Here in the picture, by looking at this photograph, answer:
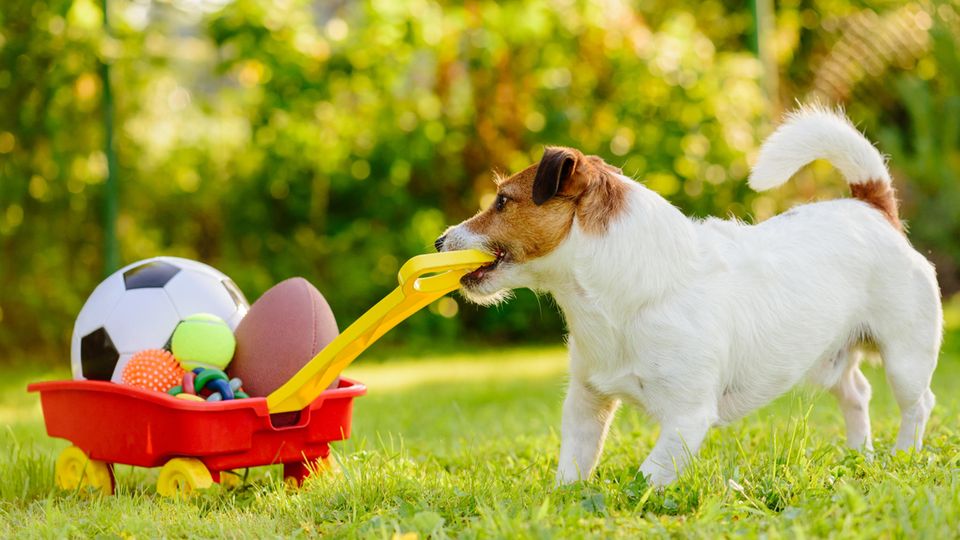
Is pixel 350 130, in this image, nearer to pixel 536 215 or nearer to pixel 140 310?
pixel 140 310

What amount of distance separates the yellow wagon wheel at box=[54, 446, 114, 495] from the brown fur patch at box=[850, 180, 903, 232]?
3.21m

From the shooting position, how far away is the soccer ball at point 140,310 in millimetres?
4168

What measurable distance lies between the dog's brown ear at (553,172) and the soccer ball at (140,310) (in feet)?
5.16

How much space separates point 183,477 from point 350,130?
6663 mm

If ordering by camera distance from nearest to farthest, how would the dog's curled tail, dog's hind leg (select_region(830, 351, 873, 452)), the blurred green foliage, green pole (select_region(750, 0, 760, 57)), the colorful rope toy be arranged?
the colorful rope toy
the dog's curled tail
dog's hind leg (select_region(830, 351, 873, 452))
the blurred green foliage
green pole (select_region(750, 0, 760, 57))

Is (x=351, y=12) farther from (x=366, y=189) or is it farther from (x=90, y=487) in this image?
(x=90, y=487)

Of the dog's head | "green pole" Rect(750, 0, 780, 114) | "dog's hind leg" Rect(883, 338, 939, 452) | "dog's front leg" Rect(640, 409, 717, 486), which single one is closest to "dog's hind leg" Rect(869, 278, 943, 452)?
"dog's hind leg" Rect(883, 338, 939, 452)

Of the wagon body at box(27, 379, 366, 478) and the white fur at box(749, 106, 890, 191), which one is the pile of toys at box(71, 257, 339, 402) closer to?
the wagon body at box(27, 379, 366, 478)

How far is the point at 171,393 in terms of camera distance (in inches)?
156

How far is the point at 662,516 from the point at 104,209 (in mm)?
7708

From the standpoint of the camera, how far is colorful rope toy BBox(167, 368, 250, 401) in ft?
13.0

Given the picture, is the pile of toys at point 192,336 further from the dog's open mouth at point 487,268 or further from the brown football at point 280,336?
the dog's open mouth at point 487,268

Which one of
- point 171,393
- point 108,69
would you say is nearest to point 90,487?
point 171,393

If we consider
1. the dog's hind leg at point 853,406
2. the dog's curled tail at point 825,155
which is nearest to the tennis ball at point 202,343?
the dog's curled tail at point 825,155
